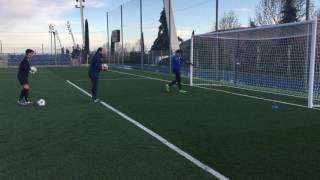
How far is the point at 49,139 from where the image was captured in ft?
31.8

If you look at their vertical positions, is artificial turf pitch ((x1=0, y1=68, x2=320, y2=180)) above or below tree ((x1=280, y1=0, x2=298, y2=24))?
below

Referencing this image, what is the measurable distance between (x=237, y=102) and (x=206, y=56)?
1054 centimetres

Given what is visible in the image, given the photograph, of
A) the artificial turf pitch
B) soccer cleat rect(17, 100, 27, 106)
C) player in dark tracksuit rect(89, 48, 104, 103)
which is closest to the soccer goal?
the artificial turf pitch

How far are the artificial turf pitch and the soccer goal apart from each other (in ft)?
12.9

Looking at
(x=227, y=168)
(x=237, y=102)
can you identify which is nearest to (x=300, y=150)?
(x=227, y=168)

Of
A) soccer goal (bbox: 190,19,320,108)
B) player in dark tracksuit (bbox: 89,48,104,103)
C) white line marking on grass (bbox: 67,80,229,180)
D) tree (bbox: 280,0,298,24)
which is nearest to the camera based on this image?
white line marking on grass (bbox: 67,80,229,180)

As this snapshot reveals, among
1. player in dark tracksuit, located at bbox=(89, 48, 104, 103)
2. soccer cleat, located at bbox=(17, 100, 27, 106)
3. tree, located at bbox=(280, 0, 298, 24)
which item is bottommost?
soccer cleat, located at bbox=(17, 100, 27, 106)

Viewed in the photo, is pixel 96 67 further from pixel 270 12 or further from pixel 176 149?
pixel 270 12

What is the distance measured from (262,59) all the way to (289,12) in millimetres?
13607

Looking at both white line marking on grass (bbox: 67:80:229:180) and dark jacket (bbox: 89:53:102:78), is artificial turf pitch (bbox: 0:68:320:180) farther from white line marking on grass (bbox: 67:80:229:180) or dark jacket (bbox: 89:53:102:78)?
dark jacket (bbox: 89:53:102:78)

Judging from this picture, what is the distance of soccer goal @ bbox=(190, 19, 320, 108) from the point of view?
735 inches

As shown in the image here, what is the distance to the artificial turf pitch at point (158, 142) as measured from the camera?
7176mm

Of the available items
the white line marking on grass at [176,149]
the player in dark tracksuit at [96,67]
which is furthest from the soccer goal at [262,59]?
the player in dark tracksuit at [96,67]

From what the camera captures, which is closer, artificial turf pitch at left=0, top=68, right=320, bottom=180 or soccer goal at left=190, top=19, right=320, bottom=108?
artificial turf pitch at left=0, top=68, right=320, bottom=180
